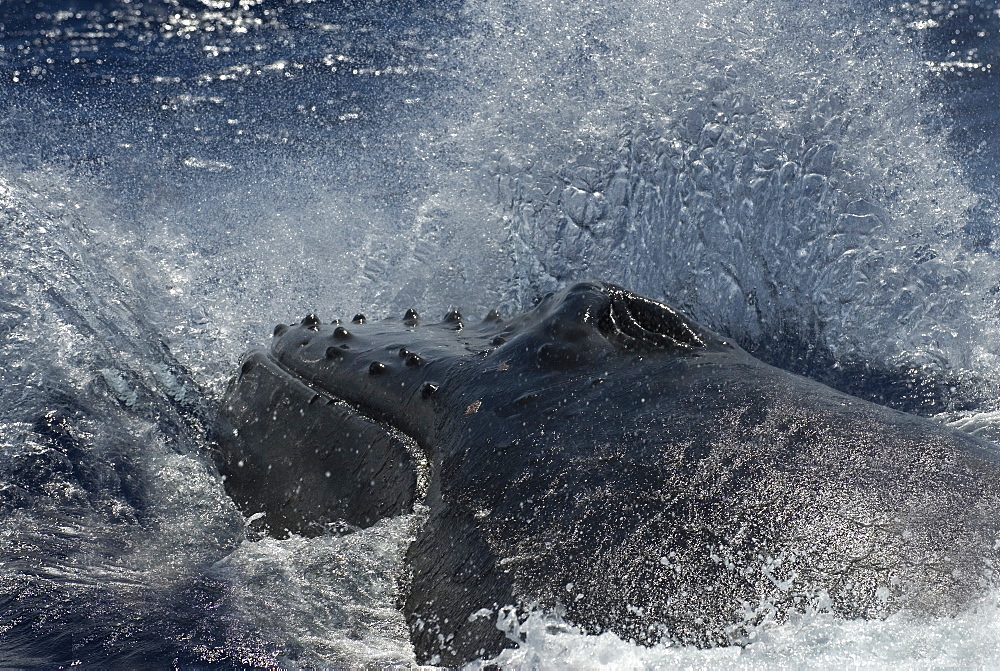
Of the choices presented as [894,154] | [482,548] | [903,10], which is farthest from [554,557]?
[903,10]

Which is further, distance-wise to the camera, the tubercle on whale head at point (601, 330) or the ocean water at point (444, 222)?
the ocean water at point (444, 222)

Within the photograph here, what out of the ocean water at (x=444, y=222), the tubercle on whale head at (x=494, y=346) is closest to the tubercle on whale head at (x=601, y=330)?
the tubercle on whale head at (x=494, y=346)

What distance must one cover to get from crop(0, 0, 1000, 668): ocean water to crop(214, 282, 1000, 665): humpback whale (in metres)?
0.42

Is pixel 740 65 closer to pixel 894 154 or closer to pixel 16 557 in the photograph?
pixel 894 154

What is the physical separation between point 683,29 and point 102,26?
9574 mm

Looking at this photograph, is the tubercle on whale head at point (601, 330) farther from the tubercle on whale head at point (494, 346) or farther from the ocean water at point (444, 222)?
the ocean water at point (444, 222)

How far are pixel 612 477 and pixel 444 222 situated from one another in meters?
6.89

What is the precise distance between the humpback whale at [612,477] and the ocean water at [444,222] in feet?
1.39

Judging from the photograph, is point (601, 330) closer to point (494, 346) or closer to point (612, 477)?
point (494, 346)

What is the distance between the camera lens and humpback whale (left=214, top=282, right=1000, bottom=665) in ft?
11.1

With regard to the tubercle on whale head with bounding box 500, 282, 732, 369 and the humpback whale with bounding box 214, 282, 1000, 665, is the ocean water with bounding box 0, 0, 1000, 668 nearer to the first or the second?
the humpback whale with bounding box 214, 282, 1000, 665

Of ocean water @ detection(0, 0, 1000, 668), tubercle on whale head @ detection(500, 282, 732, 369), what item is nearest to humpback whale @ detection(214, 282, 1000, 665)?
tubercle on whale head @ detection(500, 282, 732, 369)

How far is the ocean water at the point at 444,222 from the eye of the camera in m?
5.97

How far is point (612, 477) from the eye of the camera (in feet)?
12.8
